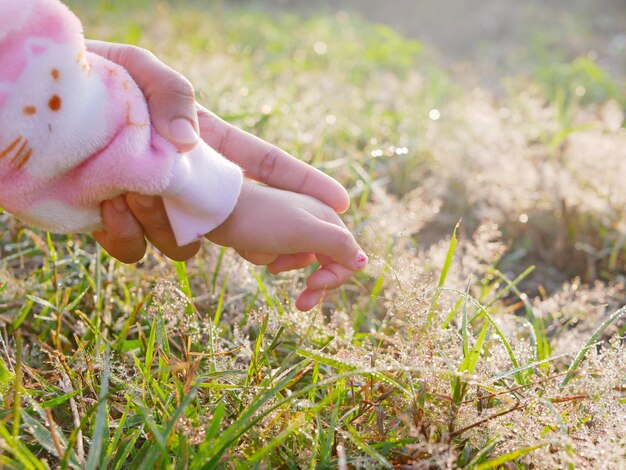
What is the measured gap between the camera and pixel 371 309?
1.66 m

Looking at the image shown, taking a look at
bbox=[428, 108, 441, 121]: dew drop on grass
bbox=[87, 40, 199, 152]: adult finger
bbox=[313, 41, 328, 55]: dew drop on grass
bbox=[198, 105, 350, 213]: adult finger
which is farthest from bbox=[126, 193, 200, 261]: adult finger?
bbox=[313, 41, 328, 55]: dew drop on grass

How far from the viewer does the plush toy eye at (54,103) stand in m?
0.96

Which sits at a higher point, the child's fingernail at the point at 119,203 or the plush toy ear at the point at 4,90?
the plush toy ear at the point at 4,90

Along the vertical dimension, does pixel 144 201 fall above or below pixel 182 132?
below

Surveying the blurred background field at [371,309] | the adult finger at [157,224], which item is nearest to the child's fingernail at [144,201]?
the adult finger at [157,224]

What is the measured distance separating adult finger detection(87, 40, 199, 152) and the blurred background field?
1.11 feet

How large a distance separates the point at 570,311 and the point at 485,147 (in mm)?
1345

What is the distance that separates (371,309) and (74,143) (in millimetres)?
936

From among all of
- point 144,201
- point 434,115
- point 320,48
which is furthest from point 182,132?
point 320,48

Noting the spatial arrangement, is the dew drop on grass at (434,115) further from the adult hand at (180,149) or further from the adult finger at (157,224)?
the adult finger at (157,224)

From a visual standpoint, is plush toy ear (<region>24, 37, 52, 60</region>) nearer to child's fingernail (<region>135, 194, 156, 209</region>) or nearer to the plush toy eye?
the plush toy eye

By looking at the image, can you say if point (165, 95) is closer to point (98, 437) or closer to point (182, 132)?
point (182, 132)

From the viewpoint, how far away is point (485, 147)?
277 centimetres

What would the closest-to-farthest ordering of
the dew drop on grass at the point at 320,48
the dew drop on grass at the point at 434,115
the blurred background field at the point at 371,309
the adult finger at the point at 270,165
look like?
the blurred background field at the point at 371,309, the adult finger at the point at 270,165, the dew drop on grass at the point at 434,115, the dew drop on grass at the point at 320,48
